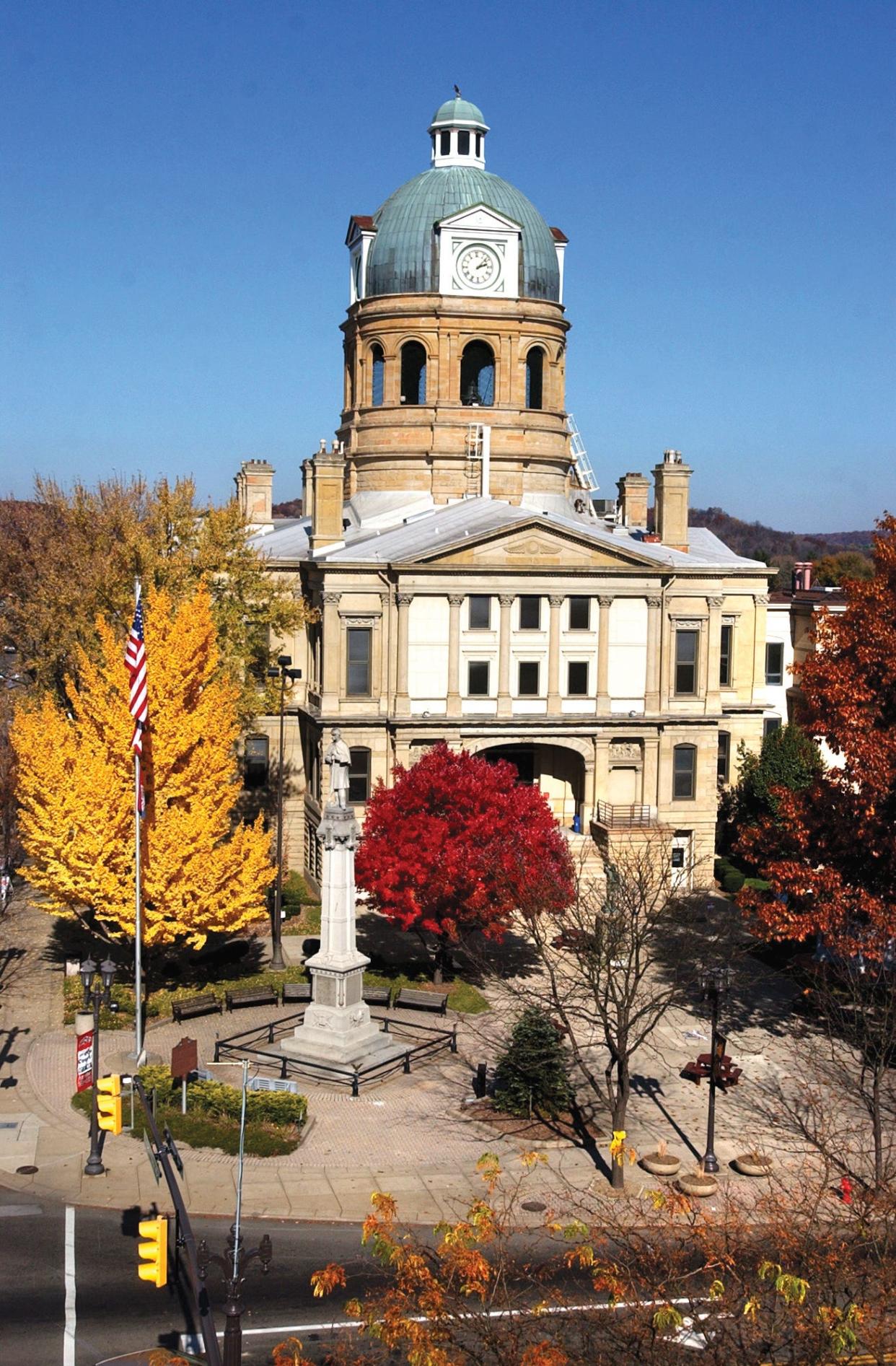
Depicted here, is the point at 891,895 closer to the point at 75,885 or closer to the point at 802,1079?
the point at 802,1079

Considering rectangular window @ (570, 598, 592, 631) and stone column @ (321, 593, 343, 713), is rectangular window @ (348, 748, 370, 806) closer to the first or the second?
stone column @ (321, 593, 343, 713)

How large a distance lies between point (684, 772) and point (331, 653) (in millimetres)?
14422

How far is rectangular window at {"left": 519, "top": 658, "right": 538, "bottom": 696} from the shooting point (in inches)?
2133

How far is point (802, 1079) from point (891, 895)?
4978 mm

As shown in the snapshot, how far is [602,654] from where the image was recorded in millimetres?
54656

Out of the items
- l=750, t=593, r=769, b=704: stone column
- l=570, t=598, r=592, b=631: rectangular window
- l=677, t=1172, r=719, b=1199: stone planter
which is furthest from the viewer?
l=750, t=593, r=769, b=704: stone column

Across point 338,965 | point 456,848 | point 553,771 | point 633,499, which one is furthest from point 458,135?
point 338,965

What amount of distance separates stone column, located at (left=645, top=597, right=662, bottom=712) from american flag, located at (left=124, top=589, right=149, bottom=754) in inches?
958

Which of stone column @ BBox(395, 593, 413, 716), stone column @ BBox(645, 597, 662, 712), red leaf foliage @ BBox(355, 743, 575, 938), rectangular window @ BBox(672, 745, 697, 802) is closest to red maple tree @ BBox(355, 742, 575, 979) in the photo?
red leaf foliage @ BBox(355, 743, 575, 938)

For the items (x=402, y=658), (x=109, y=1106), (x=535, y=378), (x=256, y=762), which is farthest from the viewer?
(x=535, y=378)

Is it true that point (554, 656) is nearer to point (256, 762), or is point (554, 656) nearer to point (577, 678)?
point (577, 678)

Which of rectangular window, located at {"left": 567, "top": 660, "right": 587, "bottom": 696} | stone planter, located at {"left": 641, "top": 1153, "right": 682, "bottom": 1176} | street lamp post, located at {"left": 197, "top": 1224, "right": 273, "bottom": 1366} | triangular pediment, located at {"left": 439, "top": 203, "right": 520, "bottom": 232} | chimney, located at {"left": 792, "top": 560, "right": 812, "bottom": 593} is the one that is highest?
triangular pediment, located at {"left": 439, "top": 203, "right": 520, "bottom": 232}

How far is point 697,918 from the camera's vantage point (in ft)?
153

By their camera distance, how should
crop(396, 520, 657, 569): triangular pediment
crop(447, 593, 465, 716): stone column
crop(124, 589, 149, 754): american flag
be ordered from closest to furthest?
1. crop(124, 589, 149, 754): american flag
2. crop(396, 520, 657, 569): triangular pediment
3. crop(447, 593, 465, 716): stone column
